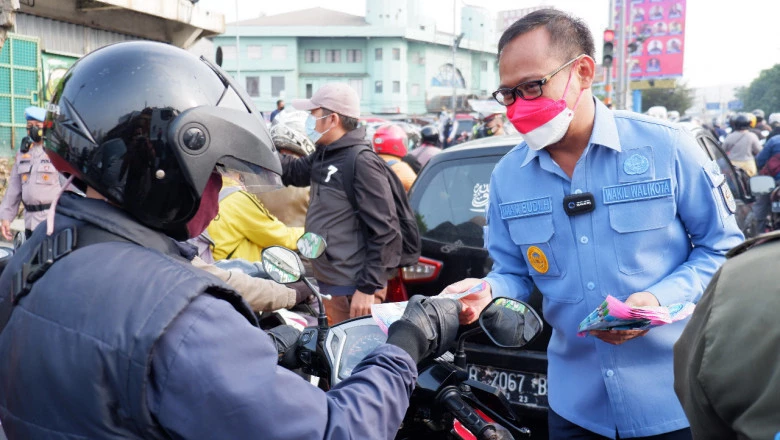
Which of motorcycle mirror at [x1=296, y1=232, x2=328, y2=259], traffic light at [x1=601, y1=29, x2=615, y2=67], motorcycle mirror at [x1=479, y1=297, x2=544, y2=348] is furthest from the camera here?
traffic light at [x1=601, y1=29, x2=615, y2=67]

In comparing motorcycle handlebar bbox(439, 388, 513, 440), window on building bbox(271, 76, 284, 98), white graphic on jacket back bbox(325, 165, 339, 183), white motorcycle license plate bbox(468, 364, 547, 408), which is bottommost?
white motorcycle license plate bbox(468, 364, 547, 408)

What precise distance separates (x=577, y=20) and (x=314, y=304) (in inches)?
95.3

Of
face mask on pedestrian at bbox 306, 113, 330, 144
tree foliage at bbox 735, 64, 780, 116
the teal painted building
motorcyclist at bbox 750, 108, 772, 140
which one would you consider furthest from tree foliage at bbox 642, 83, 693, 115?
face mask on pedestrian at bbox 306, 113, 330, 144

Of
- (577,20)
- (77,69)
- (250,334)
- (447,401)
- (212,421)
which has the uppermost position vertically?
(577,20)

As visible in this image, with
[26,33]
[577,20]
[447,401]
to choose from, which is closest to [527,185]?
[577,20]

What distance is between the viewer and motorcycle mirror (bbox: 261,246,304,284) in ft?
7.95

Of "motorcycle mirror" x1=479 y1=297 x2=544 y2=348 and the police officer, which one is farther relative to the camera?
"motorcycle mirror" x1=479 y1=297 x2=544 y2=348

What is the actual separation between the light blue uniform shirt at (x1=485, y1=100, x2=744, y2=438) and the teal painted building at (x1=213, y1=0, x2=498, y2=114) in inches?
2583

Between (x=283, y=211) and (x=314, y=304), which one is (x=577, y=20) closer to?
(x=314, y=304)

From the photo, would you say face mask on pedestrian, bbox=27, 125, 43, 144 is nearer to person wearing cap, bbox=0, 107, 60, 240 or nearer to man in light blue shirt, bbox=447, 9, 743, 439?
person wearing cap, bbox=0, 107, 60, 240

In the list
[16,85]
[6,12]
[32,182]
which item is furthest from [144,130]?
[16,85]

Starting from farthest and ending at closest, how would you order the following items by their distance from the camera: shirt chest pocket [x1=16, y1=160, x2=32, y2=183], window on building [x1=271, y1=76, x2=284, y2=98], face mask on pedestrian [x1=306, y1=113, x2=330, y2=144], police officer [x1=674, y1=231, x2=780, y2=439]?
window on building [x1=271, y1=76, x2=284, y2=98] < shirt chest pocket [x1=16, y1=160, x2=32, y2=183] < face mask on pedestrian [x1=306, y1=113, x2=330, y2=144] < police officer [x1=674, y1=231, x2=780, y2=439]

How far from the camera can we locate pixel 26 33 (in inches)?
481

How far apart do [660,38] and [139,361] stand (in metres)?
42.9
